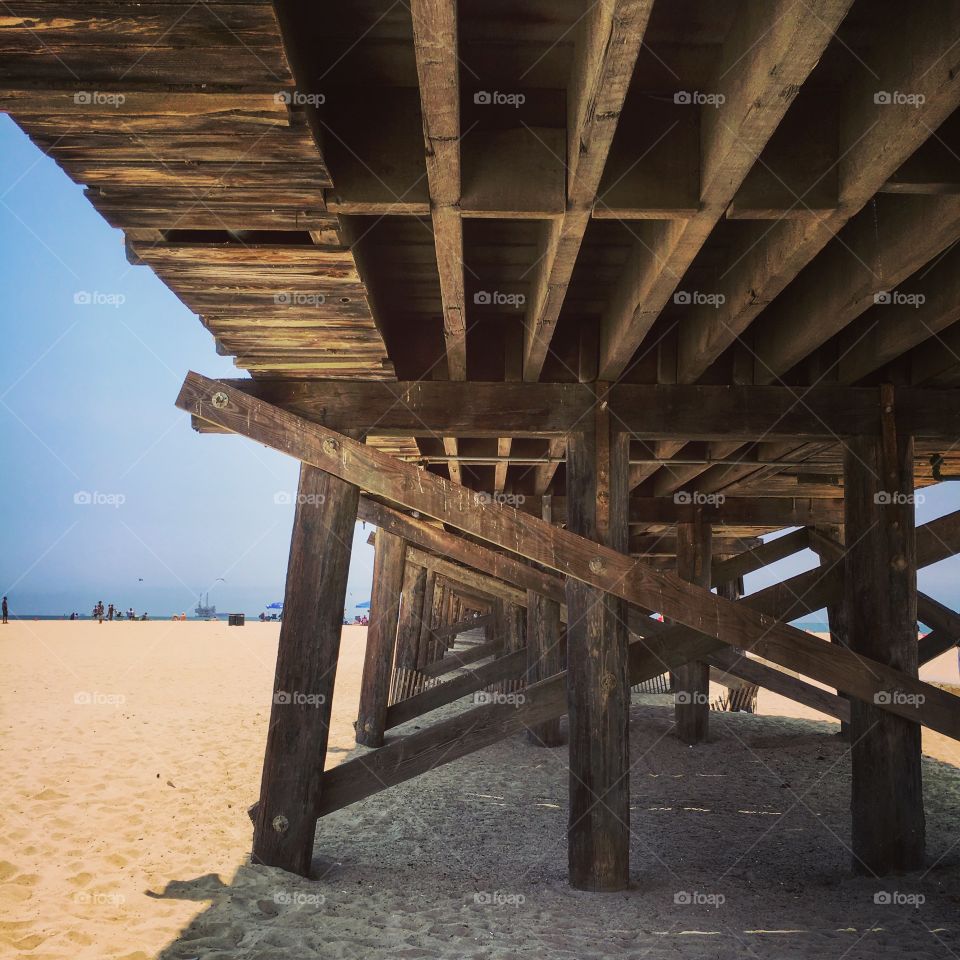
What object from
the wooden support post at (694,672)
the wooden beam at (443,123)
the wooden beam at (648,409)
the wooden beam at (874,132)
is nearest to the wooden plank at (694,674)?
the wooden support post at (694,672)

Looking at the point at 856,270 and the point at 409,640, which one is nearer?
the point at 856,270

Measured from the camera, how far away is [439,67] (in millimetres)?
2262

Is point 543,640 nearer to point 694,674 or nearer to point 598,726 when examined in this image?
point 694,674

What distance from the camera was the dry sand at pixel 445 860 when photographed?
404cm

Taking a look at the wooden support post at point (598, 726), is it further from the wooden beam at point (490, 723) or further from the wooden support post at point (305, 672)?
the wooden support post at point (305, 672)

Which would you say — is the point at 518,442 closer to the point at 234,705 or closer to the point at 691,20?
the point at 691,20

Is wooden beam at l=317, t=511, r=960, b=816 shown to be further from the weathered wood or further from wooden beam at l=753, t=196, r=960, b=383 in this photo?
the weathered wood

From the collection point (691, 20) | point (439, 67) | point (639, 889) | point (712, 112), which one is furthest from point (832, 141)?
point (639, 889)

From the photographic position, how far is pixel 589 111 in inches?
98.9

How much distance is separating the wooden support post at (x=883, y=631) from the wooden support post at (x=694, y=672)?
4682 mm

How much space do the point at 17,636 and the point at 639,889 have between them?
25812mm

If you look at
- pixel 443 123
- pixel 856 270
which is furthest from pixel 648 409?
pixel 443 123

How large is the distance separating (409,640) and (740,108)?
36.9 ft

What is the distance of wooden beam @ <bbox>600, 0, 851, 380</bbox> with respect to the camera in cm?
214
